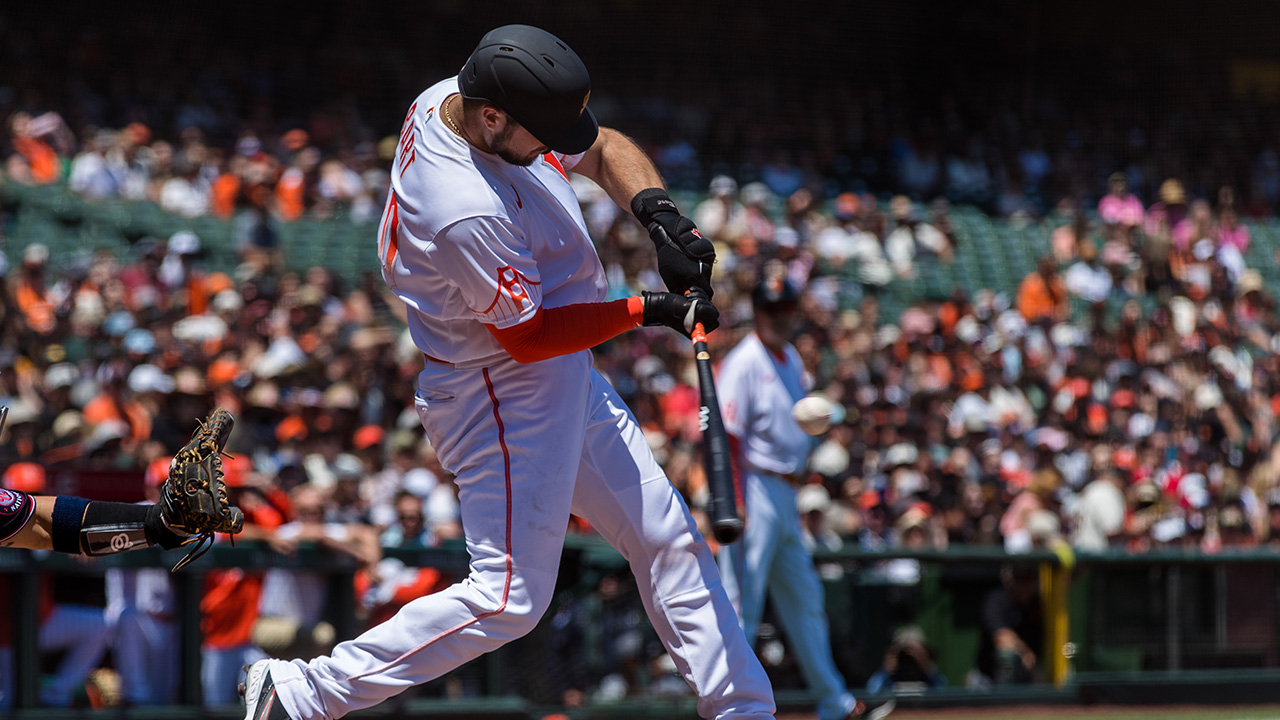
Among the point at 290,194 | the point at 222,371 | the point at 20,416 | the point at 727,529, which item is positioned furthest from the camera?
the point at 290,194

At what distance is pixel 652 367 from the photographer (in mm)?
10289

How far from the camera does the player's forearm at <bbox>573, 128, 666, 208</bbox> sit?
140 inches

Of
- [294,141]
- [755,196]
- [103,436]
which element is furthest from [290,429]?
[755,196]

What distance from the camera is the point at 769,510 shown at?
5758mm

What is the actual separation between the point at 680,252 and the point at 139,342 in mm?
6047

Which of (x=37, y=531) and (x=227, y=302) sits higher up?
(x=227, y=302)

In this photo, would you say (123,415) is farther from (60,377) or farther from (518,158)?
(518,158)

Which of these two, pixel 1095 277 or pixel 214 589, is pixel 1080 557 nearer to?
pixel 214 589

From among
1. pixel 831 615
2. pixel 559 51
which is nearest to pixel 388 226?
pixel 559 51

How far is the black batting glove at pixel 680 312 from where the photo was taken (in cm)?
318

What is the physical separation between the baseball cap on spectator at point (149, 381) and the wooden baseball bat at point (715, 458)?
519cm

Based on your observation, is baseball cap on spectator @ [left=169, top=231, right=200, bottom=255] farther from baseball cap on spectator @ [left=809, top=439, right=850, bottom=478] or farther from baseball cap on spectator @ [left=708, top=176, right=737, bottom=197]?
baseball cap on spectator @ [left=708, top=176, right=737, bottom=197]

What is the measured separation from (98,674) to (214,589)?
0.56 metres

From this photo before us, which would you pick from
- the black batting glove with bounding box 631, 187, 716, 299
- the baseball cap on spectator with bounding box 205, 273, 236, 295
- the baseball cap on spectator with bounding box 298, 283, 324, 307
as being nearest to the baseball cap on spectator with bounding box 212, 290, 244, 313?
the baseball cap on spectator with bounding box 205, 273, 236, 295
